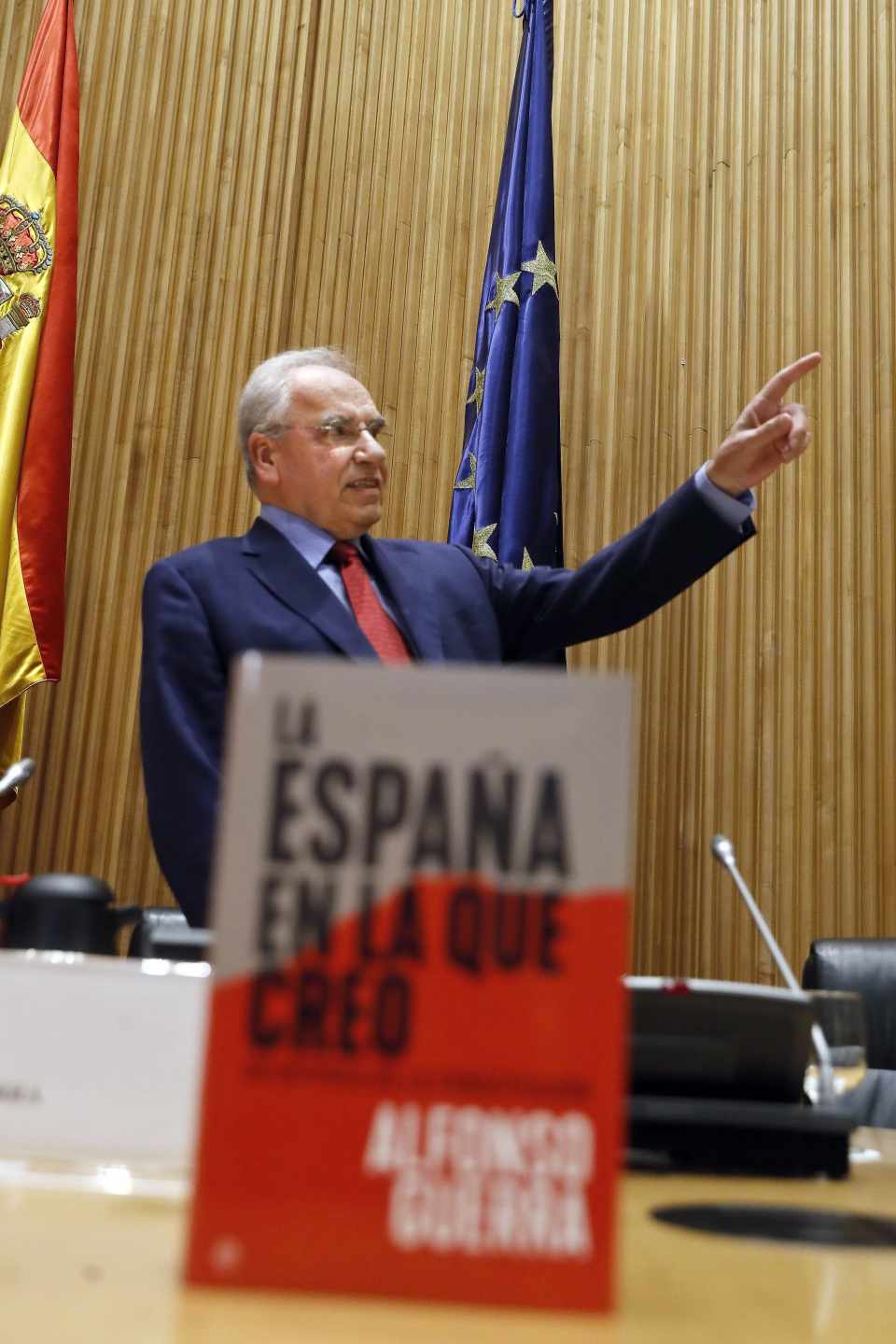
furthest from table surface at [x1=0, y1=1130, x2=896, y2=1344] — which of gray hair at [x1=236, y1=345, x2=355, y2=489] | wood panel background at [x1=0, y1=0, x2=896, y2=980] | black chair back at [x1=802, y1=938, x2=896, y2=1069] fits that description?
wood panel background at [x1=0, y1=0, x2=896, y2=980]

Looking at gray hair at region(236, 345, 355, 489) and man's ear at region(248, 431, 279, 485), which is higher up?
gray hair at region(236, 345, 355, 489)

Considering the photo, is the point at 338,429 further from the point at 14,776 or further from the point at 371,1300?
the point at 371,1300

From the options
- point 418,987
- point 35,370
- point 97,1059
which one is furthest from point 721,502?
point 35,370

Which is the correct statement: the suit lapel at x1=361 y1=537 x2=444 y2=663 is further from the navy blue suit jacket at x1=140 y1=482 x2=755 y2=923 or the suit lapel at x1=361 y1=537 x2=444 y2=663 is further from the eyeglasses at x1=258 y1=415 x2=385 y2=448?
the eyeglasses at x1=258 y1=415 x2=385 y2=448

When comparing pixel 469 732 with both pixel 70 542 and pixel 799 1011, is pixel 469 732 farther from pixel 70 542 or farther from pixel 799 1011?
pixel 70 542

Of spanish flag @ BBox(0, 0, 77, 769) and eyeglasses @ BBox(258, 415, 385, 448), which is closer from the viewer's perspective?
eyeglasses @ BBox(258, 415, 385, 448)

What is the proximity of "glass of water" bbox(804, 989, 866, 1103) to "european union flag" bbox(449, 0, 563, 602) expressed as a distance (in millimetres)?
2417

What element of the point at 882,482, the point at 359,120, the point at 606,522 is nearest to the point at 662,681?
the point at 606,522

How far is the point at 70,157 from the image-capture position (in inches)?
146

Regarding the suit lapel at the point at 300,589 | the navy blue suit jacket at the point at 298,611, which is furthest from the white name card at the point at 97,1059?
the suit lapel at the point at 300,589

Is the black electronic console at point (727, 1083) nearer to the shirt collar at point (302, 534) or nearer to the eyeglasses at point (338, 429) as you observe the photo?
the shirt collar at point (302, 534)

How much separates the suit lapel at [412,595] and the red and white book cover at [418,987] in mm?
1539

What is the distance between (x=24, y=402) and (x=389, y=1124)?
3431 millimetres

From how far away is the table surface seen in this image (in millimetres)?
377
